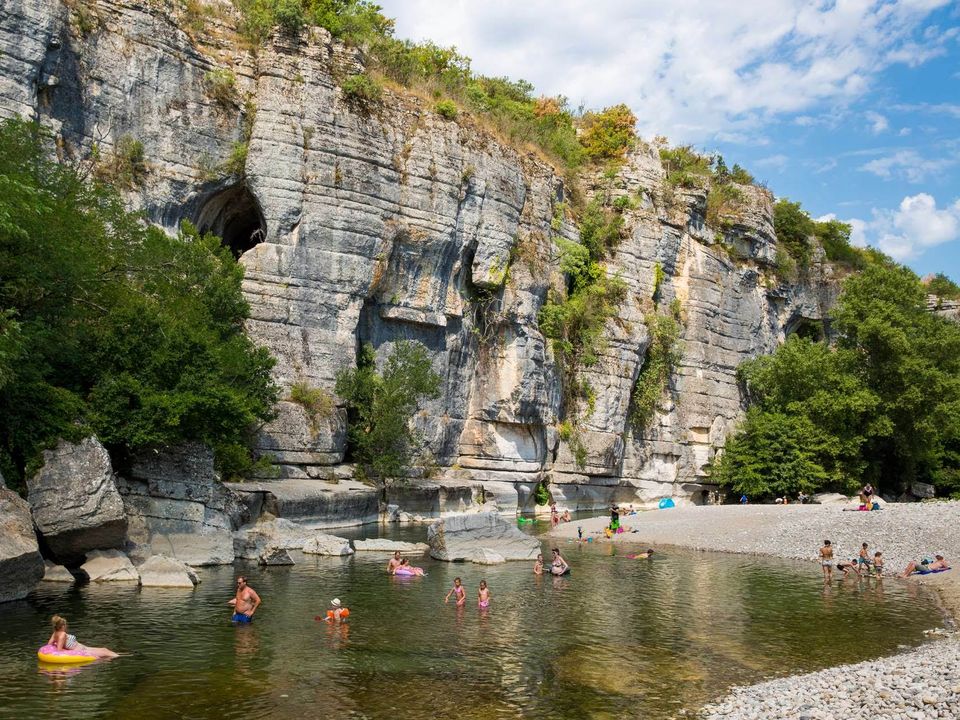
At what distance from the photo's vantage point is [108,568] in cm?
1930

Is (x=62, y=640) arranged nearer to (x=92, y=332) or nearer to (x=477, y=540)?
(x=92, y=332)

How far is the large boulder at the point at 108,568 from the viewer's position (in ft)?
62.8

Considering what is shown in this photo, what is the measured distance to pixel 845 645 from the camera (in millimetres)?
16359

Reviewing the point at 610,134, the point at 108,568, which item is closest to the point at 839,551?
the point at 108,568

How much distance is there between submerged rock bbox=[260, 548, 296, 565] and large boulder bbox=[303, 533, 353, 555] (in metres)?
1.99

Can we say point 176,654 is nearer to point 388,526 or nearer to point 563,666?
point 563,666

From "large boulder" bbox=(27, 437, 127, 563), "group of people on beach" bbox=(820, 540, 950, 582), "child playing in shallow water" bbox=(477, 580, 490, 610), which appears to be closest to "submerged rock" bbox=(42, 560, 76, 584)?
"large boulder" bbox=(27, 437, 127, 563)

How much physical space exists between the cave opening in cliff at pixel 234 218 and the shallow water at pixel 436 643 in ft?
65.9

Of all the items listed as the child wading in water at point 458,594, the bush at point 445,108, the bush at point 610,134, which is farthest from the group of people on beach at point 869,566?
the bush at point 610,134

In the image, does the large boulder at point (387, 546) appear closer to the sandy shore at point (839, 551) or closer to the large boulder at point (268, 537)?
the large boulder at point (268, 537)

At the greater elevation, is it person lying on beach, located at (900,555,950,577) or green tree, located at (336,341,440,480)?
green tree, located at (336,341,440,480)

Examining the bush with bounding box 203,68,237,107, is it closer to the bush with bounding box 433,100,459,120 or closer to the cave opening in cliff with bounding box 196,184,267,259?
the cave opening in cliff with bounding box 196,184,267,259

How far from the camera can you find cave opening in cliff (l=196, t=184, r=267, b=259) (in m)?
37.4

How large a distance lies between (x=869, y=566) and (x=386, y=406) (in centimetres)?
1976
